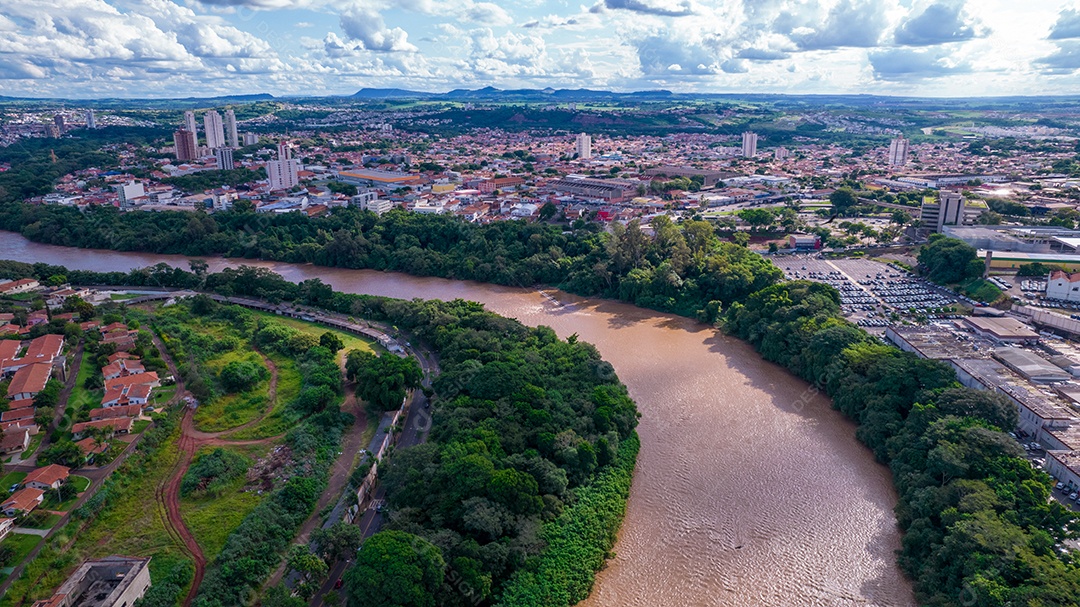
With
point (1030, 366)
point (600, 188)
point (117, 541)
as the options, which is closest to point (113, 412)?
point (117, 541)

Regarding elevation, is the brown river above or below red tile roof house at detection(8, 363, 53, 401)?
below

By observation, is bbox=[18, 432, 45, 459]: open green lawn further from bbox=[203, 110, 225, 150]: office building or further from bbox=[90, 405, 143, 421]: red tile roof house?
bbox=[203, 110, 225, 150]: office building

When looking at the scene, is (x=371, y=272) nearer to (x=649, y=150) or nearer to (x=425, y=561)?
(x=425, y=561)

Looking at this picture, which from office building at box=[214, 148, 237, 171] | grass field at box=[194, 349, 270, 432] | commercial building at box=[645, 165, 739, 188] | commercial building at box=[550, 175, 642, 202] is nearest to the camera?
grass field at box=[194, 349, 270, 432]

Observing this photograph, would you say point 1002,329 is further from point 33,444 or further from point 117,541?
point 33,444

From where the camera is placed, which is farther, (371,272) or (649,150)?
(649,150)

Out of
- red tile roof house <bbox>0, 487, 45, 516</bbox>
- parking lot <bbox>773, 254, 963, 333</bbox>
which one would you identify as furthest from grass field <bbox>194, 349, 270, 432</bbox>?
parking lot <bbox>773, 254, 963, 333</bbox>

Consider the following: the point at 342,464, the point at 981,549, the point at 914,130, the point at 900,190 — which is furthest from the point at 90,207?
the point at 914,130
